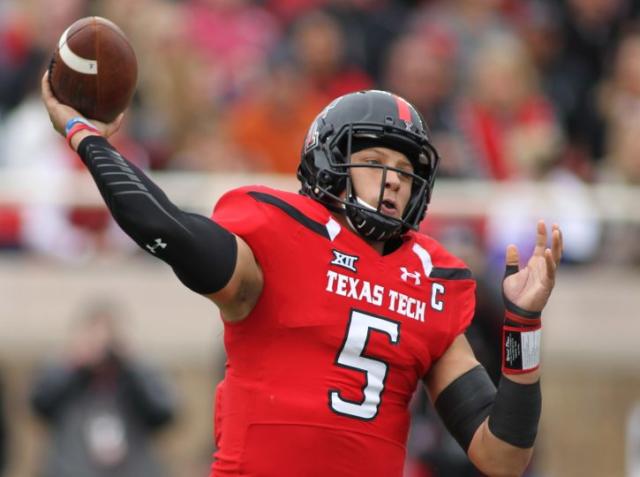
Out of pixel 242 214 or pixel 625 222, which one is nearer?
pixel 242 214

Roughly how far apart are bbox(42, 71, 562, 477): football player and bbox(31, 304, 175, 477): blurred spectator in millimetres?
4449

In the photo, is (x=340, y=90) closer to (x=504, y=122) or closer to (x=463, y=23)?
(x=504, y=122)

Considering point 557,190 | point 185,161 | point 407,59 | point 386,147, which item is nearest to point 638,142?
point 557,190

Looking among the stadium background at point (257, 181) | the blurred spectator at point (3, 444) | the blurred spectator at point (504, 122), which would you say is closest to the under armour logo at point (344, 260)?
the stadium background at point (257, 181)

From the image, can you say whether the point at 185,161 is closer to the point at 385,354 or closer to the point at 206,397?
the point at 206,397

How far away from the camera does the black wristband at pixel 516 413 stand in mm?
4660

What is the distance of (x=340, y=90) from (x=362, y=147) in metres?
6.32

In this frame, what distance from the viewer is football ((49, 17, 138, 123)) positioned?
4.74 metres

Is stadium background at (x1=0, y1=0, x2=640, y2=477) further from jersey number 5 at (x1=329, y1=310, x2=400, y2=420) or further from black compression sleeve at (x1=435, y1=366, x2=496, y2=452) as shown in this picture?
jersey number 5 at (x1=329, y1=310, x2=400, y2=420)

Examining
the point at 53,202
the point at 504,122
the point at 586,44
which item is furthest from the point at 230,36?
the point at 586,44

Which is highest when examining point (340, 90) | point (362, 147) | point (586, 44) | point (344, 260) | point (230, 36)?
point (586, 44)

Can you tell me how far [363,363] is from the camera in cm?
466

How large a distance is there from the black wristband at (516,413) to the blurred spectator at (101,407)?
4.68 metres

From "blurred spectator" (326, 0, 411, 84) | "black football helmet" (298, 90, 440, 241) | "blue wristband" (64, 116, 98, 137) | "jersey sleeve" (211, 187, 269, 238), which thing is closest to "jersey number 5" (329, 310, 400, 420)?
"black football helmet" (298, 90, 440, 241)
